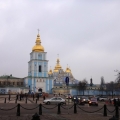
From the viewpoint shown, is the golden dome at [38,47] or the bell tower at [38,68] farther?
the golden dome at [38,47]

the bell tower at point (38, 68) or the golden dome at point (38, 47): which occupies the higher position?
the golden dome at point (38, 47)

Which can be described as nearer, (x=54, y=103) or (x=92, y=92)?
(x=54, y=103)

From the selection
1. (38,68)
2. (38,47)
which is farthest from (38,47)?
(38,68)

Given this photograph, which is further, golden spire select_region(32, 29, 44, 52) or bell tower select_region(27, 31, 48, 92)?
golden spire select_region(32, 29, 44, 52)

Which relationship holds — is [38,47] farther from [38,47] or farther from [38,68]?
[38,68]

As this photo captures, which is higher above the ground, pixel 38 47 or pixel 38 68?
pixel 38 47

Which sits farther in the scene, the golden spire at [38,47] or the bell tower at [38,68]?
the golden spire at [38,47]

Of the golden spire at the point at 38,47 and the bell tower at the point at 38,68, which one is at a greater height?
the golden spire at the point at 38,47

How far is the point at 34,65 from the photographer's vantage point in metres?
87.7

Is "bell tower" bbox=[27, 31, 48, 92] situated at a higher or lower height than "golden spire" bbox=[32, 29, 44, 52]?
lower

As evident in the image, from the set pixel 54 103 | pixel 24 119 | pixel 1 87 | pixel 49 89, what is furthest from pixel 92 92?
pixel 24 119

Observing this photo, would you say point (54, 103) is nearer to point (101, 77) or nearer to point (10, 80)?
point (10, 80)

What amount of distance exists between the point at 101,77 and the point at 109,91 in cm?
4115

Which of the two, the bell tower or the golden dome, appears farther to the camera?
the golden dome
